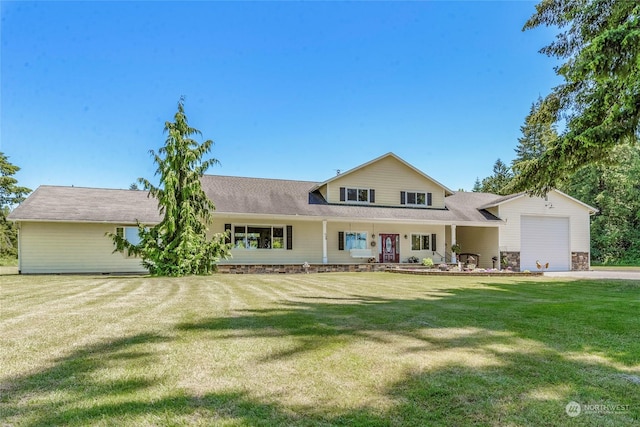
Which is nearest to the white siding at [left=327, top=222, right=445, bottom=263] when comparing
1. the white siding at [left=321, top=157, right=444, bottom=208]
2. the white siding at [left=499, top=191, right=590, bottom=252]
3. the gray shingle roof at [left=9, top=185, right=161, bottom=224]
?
the white siding at [left=321, top=157, right=444, bottom=208]

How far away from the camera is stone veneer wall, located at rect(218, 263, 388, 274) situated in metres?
17.8

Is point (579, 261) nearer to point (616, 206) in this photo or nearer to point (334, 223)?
point (616, 206)

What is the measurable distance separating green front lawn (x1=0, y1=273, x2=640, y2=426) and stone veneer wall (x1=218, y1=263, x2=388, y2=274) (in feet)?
36.1

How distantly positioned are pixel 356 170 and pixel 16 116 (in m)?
17.1

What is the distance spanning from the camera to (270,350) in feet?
13.8

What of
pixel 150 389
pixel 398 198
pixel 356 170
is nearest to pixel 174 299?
pixel 150 389

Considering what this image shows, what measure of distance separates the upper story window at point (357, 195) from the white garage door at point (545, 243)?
890 centimetres

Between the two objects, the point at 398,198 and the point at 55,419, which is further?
the point at 398,198

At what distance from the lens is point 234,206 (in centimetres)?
1892

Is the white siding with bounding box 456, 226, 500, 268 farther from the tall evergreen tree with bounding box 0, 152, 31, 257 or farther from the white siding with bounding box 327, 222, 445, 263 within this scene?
the tall evergreen tree with bounding box 0, 152, 31, 257

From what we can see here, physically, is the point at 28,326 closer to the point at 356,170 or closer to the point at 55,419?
A: the point at 55,419

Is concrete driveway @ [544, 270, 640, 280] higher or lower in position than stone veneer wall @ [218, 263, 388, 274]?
lower

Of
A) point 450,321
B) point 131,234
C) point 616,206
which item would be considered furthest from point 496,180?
point 450,321

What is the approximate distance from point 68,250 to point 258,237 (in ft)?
27.9
